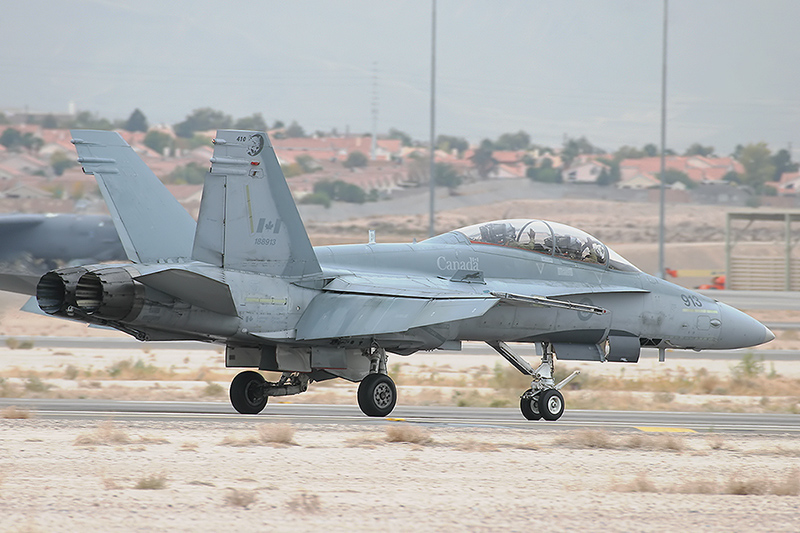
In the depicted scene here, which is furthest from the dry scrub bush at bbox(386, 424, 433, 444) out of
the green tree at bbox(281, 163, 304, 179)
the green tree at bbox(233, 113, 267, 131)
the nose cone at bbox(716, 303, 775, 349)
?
the green tree at bbox(233, 113, 267, 131)

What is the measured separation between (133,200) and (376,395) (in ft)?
16.4

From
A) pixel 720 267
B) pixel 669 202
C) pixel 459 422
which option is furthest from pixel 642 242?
pixel 459 422

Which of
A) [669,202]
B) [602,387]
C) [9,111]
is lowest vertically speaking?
[602,387]

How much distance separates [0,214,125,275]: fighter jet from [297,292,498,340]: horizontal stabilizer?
2106cm

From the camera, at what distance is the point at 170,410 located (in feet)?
60.4

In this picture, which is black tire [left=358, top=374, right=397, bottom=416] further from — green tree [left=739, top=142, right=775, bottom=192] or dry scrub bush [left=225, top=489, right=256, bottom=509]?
green tree [left=739, top=142, right=775, bottom=192]

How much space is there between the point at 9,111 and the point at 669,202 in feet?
288

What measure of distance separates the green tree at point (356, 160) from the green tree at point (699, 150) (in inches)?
1819

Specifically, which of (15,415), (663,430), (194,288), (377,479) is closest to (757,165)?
(663,430)

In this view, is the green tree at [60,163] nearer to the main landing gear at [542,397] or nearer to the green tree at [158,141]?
the green tree at [158,141]

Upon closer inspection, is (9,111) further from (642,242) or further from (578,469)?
(578,469)

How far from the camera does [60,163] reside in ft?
379

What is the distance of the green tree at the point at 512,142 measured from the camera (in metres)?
151

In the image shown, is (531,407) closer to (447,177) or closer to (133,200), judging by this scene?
(133,200)
